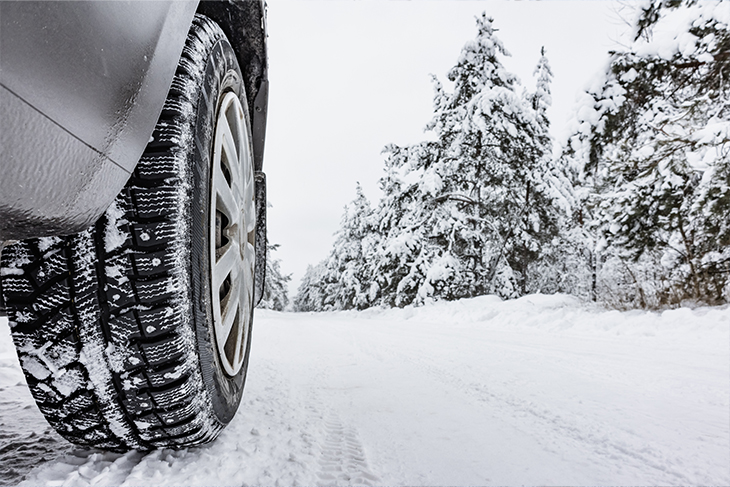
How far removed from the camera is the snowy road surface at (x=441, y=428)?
1.08 m

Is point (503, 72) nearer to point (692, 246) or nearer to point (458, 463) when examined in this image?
point (692, 246)

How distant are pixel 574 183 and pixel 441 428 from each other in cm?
1485

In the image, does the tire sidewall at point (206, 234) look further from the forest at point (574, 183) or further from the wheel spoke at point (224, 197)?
the forest at point (574, 183)

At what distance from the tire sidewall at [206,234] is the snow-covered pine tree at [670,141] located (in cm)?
524

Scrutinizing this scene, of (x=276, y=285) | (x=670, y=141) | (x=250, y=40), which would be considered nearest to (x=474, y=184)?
(x=670, y=141)

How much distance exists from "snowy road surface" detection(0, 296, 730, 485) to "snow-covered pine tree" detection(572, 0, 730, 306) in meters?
3.20

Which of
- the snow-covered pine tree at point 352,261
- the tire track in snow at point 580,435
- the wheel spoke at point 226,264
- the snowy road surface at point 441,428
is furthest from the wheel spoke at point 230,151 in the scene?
the snow-covered pine tree at point 352,261

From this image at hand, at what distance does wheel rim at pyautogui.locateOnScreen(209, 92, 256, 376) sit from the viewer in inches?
44.2

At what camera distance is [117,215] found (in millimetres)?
863

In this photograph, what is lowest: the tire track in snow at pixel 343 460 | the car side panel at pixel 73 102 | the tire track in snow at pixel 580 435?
the tire track in snow at pixel 580 435

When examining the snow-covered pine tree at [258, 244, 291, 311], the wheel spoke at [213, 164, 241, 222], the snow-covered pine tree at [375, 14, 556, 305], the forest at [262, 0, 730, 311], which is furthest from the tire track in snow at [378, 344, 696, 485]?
the snow-covered pine tree at [258, 244, 291, 311]

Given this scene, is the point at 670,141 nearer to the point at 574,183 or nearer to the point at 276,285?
the point at 574,183

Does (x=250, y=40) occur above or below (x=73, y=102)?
above

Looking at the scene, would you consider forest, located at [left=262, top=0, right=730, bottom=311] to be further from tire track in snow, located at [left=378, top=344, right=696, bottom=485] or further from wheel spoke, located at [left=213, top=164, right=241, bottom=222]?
wheel spoke, located at [left=213, top=164, right=241, bottom=222]
